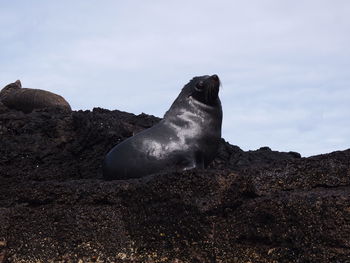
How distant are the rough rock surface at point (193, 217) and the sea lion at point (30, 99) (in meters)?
11.7

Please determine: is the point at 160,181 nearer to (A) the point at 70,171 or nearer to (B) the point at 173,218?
(B) the point at 173,218

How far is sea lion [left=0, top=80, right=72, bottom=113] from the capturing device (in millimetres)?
17469

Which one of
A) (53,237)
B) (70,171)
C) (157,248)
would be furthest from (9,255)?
(70,171)

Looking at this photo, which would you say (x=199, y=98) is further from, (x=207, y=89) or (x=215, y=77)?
(x=215, y=77)

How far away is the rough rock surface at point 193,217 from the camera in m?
4.48

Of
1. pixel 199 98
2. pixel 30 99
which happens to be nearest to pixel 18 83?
pixel 30 99

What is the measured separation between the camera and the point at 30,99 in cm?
1750

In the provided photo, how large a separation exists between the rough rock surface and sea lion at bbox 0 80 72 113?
1168 cm

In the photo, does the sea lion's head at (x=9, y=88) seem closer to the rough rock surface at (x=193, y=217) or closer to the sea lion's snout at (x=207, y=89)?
the sea lion's snout at (x=207, y=89)

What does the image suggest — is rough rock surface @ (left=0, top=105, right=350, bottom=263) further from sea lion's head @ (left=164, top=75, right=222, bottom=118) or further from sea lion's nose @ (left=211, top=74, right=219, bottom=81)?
sea lion's nose @ (left=211, top=74, right=219, bottom=81)

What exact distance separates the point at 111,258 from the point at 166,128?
224 centimetres

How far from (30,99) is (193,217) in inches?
520

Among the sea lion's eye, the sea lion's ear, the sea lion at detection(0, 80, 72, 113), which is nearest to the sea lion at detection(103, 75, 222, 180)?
the sea lion's eye

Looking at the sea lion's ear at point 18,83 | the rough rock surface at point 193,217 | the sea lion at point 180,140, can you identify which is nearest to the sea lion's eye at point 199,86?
the sea lion at point 180,140
